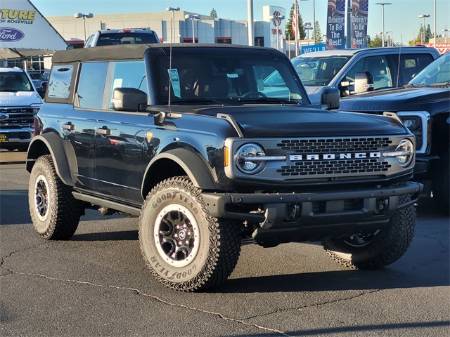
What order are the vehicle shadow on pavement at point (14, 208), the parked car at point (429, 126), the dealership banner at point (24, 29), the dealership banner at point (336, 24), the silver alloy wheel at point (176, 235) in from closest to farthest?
the silver alloy wheel at point (176, 235) < the parked car at point (429, 126) < the vehicle shadow on pavement at point (14, 208) < the dealership banner at point (24, 29) < the dealership banner at point (336, 24)

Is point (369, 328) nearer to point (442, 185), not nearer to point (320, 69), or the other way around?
point (442, 185)

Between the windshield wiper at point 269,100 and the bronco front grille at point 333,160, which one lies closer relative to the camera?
the bronco front grille at point 333,160

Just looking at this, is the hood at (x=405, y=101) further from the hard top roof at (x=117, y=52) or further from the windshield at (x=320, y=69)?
the windshield at (x=320, y=69)

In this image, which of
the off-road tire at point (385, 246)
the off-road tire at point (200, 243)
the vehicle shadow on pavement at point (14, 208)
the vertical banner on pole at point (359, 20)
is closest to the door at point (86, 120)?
the off-road tire at point (200, 243)

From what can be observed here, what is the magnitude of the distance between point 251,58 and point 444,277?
2.69 meters

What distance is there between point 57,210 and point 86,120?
3.36 ft

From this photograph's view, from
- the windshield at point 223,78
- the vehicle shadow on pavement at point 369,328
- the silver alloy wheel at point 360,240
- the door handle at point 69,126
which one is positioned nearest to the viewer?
the vehicle shadow on pavement at point 369,328

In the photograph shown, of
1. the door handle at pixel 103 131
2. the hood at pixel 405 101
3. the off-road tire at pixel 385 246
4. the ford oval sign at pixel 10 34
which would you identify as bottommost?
the off-road tire at pixel 385 246

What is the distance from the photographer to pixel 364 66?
41.8ft

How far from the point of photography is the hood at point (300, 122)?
518 centimetres

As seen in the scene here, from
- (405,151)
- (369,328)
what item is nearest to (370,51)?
(405,151)

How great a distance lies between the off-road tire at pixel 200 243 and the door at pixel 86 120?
1.32m

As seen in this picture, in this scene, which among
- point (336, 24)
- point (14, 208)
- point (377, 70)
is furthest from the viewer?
point (336, 24)

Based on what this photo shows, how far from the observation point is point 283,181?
5152mm
